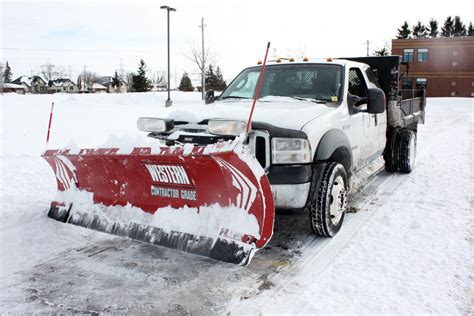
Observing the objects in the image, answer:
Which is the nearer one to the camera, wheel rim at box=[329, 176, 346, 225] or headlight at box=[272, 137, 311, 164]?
headlight at box=[272, 137, 311, 164]

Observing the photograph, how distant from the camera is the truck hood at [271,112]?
394cm

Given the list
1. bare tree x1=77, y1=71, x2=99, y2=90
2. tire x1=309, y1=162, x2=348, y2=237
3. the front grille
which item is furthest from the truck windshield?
bare tree x1=77, y1=71, x2=99, y2=90

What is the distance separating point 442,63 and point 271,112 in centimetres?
5499

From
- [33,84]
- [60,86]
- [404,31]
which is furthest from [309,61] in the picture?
[60,86]

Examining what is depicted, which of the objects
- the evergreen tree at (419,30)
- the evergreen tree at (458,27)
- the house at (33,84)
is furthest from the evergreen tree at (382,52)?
the house at (33,84)

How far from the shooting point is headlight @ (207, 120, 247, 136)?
3.48m

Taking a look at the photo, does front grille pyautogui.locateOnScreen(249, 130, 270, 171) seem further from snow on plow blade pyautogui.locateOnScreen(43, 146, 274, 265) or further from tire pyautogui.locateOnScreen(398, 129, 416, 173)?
tire pyautogui.locateOnScreen(398, 129, 416, 173)

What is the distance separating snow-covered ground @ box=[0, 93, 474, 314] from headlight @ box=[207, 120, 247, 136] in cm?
83

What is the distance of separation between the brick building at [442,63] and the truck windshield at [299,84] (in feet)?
166

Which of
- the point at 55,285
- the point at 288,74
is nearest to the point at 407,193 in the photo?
the point at 288,74

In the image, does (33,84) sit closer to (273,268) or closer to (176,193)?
(176,193)

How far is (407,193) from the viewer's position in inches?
238

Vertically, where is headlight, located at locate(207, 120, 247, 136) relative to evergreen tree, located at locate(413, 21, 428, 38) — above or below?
below

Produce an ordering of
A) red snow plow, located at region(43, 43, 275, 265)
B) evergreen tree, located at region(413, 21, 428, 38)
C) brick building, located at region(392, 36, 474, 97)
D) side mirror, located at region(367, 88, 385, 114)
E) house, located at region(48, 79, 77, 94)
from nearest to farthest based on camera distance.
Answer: red snow plow, located at region(43, 43, 275, 265) < side mirror, located at region(367, 88, 385, 114) < brick building, located at region(392, 36, 474, 97) < evergreen tree, located at region(413, 21, 428, 38) < house, located at region(48, 79, 77, 94)
